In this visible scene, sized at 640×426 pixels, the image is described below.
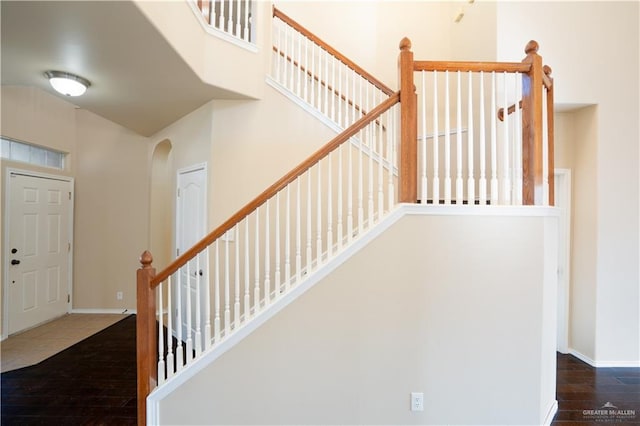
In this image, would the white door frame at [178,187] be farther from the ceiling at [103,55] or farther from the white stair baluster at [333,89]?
the white stair baluster at [333,89]

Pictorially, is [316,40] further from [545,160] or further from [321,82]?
[545,160]

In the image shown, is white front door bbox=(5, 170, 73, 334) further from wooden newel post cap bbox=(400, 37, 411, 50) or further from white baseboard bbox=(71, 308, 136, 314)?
wooden newel post cap bbox=(400, 37, 411, 50)

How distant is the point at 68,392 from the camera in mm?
2555

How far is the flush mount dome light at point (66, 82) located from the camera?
8.34 ft

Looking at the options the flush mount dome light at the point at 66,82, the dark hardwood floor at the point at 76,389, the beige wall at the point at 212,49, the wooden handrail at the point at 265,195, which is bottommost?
the dark hardwood floor at the point at 76,389

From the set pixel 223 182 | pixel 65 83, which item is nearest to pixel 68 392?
pixel 223 182

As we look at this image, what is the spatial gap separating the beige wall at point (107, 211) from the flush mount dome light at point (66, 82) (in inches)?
74.0

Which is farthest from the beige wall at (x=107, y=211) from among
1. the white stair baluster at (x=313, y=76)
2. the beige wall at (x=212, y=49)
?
the white stair baluster at (x=313, y=76)

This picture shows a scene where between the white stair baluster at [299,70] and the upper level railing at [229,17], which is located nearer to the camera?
the upper level railing at [229,17]

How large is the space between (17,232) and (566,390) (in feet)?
19.8

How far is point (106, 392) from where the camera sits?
2.56m

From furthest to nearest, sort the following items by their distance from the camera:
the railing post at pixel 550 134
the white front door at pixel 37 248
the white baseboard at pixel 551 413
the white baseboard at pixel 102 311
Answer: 1. the white baseboard at pixel 102 311
2. the white front door at pixel 37 248
3. the railing post at pixel 550 134
4. the white baseboard at pixel 551 413

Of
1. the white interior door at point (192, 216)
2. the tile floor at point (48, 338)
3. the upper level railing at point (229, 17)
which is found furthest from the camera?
the white interior door at point (192, 216)

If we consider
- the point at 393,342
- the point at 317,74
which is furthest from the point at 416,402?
the point at 317,74
